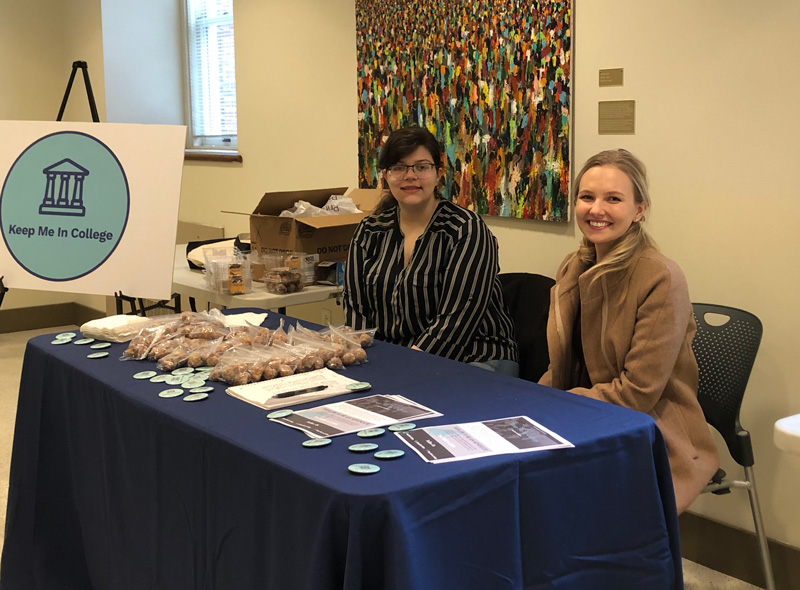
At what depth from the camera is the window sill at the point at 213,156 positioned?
475 cm

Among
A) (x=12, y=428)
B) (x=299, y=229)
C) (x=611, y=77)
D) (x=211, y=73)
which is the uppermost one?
(x=211, y=73)

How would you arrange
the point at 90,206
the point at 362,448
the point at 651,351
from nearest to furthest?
the point at 362,448, the point at 651,351, the point at 90,206

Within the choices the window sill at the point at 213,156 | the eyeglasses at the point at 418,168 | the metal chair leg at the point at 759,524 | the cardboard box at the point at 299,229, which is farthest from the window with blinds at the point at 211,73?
the metal chair leg at the point at 759,524

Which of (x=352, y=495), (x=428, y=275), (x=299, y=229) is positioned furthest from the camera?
(x=299, y=229)

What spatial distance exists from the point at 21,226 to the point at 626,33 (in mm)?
2215

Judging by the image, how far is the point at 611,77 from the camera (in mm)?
2713

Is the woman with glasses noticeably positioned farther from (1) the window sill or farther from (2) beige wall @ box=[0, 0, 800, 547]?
(1) the window sill

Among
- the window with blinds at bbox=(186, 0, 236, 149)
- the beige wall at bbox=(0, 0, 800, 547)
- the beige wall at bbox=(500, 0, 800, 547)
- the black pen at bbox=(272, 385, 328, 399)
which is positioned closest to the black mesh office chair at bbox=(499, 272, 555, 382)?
the beige wall at bbox=(0, 0, 800, 547)

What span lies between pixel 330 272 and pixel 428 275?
81 cm

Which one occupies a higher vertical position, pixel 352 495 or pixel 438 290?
pixel 438 290

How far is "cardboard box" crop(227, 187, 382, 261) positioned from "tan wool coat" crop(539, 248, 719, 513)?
1.30 meters

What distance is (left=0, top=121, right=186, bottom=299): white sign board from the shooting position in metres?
2.96

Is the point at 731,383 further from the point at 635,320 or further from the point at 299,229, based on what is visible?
the point at 299,229

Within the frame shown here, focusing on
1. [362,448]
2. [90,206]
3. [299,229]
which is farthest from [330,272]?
[362,448]
